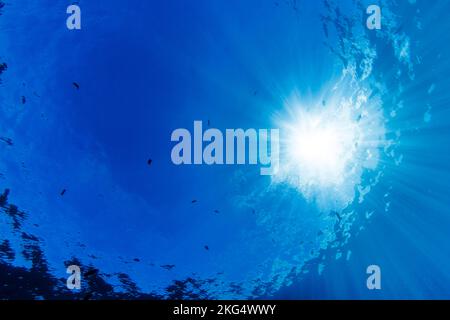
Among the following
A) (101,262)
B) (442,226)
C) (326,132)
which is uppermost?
(326,132)

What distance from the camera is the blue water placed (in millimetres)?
7410

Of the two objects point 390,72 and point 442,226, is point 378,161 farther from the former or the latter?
point 442,226

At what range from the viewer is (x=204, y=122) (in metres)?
7.25

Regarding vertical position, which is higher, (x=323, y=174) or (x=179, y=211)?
(x=323, y=174)

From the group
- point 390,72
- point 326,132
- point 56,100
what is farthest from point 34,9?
point 390,72

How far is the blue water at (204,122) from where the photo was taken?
7.41m

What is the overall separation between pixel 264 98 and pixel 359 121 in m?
3.14

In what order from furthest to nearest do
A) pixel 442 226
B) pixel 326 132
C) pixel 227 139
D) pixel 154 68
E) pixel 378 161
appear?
pixel 442 226 < pixel 378 161 < pixel 326 132 < pixel 154 68 < pixel 227 139

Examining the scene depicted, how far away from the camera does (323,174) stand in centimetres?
923

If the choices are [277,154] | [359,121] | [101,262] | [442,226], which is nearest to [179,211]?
[101,262]

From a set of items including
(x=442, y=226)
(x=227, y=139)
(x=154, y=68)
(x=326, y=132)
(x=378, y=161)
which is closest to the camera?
(x=227, y=139)

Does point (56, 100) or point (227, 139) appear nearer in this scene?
point (227, 139)

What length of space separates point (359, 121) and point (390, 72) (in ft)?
5.96

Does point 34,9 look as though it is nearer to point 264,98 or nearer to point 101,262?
point 264,98
